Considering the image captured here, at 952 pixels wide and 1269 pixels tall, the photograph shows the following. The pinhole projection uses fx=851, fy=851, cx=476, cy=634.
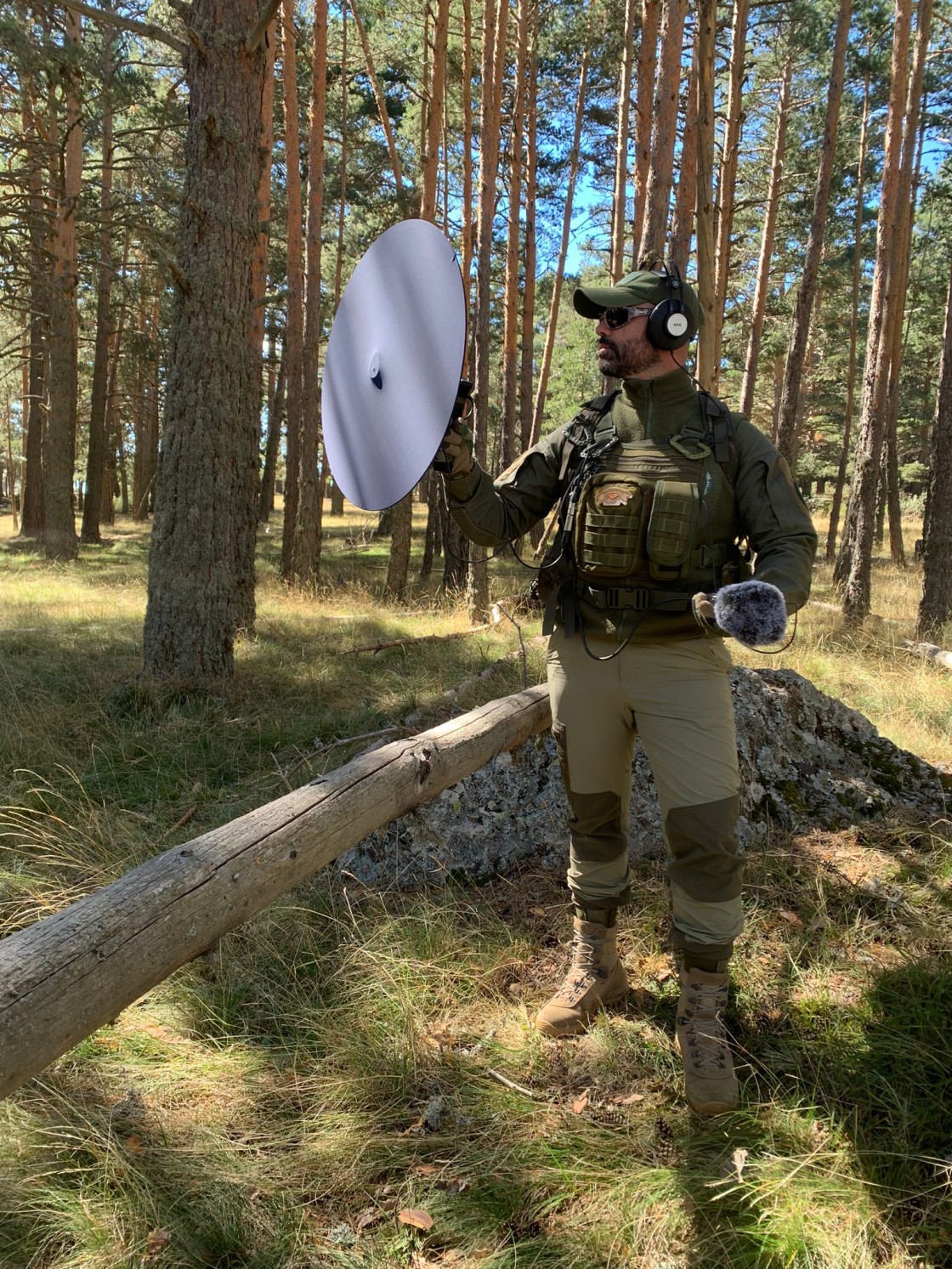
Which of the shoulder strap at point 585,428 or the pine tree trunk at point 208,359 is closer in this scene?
the shoulder strap at point 585,428

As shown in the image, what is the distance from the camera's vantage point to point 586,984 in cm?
287

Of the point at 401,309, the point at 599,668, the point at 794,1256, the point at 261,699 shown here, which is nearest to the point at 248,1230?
the point at 794,1256

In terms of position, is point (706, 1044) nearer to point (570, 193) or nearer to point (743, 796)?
point (743, 796)

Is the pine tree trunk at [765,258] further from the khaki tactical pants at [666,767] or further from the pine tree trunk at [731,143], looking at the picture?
the khaki tactical pants at [666,767]

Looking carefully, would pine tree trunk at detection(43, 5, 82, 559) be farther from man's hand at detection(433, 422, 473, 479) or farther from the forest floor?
the forest floor

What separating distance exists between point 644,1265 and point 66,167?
16976 mm

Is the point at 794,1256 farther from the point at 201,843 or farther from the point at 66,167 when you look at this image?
the point at 66,167

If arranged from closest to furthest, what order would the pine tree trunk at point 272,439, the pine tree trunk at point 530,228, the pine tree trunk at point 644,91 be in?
the pine tree trunk at point 644,91 < the pine tree trunk at point 530,228 < the pine tree trunk at point 272,439

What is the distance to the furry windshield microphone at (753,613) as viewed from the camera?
2.29 metres

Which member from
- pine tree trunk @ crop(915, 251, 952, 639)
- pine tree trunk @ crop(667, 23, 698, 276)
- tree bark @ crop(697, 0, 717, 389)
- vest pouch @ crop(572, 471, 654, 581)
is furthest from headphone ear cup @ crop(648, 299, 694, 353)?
pine tree trunk @ crop(915, 251, 952, 639)

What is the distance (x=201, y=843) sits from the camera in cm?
258

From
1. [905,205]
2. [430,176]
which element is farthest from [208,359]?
[905,205]

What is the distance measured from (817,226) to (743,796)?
35.3 ft

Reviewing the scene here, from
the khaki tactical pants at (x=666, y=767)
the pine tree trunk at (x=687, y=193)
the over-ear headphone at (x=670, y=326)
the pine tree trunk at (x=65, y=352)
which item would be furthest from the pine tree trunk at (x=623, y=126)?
the khaki tactical pants at (x=666, y=767)
